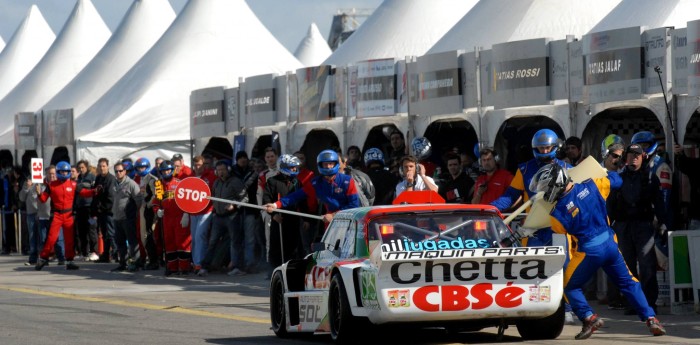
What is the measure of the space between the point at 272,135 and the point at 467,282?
14.3 m

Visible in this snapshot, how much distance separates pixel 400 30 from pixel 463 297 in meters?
17.2

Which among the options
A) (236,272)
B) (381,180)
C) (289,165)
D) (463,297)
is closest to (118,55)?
(236,272)

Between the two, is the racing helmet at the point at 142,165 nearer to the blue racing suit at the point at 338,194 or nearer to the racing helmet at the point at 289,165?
the racing helmet at the point at 289,165

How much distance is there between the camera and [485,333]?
487 inches

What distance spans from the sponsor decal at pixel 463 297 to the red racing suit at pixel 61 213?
1501 cm

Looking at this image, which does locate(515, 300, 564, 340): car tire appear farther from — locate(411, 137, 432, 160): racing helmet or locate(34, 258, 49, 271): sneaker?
locate(34, 258, 49, 271): sneaker

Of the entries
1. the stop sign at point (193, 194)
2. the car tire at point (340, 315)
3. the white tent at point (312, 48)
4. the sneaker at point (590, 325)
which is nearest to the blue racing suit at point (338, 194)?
the stop sign at point (193, 194)

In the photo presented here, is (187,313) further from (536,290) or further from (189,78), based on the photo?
(189,78)

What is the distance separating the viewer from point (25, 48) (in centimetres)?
5247

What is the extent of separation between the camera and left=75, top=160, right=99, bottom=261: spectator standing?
27266mm

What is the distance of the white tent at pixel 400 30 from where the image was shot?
1063 inches

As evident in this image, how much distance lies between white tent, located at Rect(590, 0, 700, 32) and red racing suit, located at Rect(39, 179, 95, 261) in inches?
403

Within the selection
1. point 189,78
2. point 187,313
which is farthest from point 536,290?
point 189,78

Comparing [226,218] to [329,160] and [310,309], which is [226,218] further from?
[310,309]
